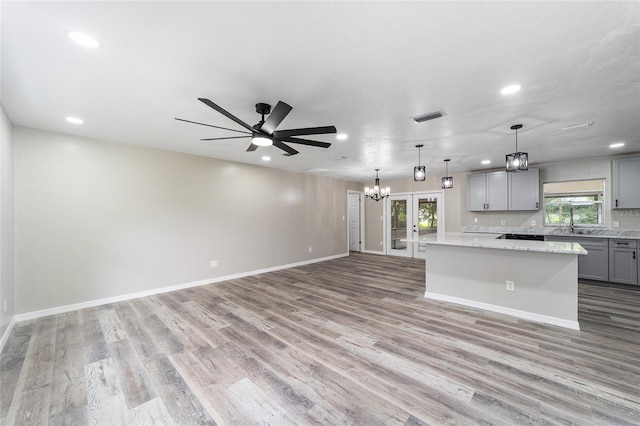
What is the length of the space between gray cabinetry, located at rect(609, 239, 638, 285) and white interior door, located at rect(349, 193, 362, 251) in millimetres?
5799

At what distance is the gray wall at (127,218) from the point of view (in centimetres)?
347

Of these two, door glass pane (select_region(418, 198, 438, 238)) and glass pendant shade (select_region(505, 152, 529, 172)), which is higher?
glass pendant shade (select_region(505, 152, 529, 172))

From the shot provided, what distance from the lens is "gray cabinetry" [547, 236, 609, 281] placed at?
4.76 meters

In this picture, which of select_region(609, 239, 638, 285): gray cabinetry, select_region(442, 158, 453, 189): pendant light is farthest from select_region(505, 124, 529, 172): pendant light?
select_region(609, 239, 638, 285): gray cabinetry

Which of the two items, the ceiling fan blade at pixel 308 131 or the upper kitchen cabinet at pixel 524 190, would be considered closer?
the ceiling fan blade at pixel 308 131

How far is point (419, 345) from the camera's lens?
8.73ft

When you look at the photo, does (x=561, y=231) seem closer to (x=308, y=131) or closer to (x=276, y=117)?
(x=308, y=131)

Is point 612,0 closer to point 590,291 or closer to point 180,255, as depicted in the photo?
point 590,291

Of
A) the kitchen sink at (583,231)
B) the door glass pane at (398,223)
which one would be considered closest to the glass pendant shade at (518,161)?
the kitchen sink at (583,231)

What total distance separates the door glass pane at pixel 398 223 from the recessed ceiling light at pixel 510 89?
18.9 ft

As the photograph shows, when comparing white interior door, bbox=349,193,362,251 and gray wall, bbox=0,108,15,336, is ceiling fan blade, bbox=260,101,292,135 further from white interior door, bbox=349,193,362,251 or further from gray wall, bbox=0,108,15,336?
white interior door, bbox=349,193,362,251

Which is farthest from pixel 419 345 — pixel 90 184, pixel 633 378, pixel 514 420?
pixel 90 184

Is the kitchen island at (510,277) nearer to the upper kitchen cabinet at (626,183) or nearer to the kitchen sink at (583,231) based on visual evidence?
the kitchen sink at (583,231)

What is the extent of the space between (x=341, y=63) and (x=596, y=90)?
7.93 ft
